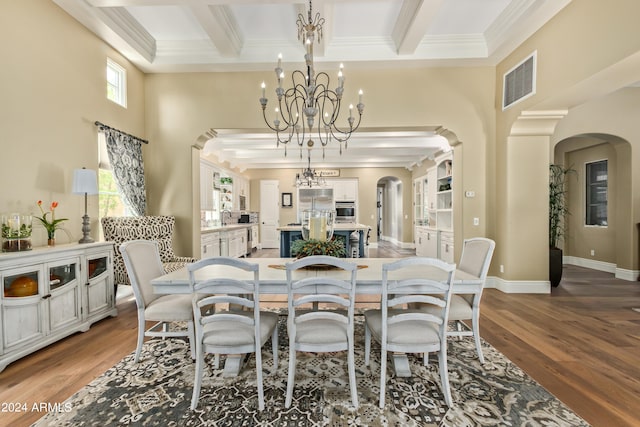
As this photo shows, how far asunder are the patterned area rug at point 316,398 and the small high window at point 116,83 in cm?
351

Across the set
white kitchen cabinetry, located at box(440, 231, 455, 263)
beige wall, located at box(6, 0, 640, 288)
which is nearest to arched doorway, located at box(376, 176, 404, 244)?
white kitchen cabinetry, located at box(440, 231, 455, 263)

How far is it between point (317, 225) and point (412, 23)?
2.73 metres

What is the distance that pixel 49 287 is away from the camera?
2.59 m

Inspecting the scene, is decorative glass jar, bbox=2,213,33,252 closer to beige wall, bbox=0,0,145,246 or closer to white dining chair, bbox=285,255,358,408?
beige wall, bbox=0,0,145,246

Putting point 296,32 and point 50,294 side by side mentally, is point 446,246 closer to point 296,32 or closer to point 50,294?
point 296,32

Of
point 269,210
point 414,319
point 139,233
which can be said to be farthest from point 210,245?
point 414,319

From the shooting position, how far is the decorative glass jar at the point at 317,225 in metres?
2.57

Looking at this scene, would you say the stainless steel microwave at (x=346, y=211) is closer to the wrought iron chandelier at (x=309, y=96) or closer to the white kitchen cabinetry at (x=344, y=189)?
the white kitchen cabinetry at (x=344, y=189)

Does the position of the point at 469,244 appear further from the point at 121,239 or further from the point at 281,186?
the point at 281,186

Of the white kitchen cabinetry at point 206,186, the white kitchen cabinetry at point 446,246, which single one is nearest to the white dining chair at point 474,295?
the white kitchen cabinetry at point 446,246

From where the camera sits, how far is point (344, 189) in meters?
10.0

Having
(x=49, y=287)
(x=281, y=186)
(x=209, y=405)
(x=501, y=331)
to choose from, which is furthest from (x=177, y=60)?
(x=281, y=186)

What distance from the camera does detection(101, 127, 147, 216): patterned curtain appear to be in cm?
383

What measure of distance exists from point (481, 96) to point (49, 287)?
5.85 metres
